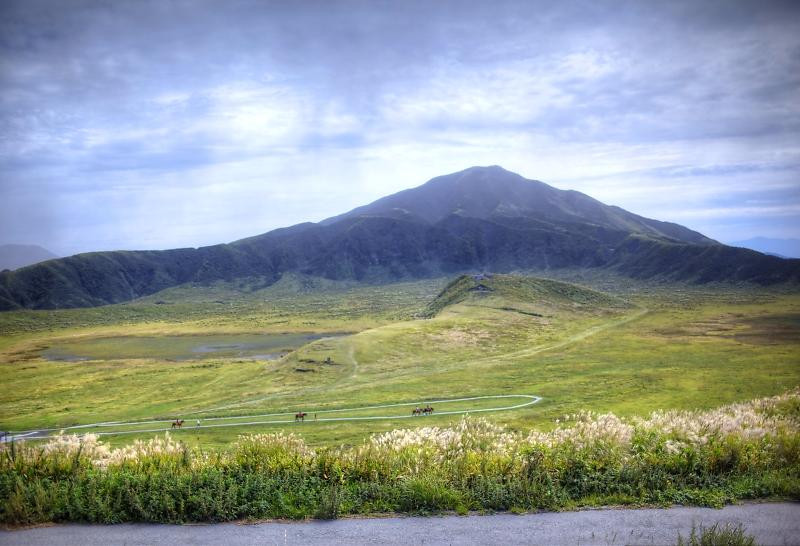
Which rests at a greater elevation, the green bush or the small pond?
the green bush

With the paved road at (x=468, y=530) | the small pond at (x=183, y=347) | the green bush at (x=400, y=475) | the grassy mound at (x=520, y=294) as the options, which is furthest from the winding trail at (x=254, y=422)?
the grassy mound at (x=520, y=294)

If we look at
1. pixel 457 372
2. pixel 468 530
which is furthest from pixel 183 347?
pixel 468 530

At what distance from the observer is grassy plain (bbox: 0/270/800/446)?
59.5m

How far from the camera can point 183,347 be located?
133 metres

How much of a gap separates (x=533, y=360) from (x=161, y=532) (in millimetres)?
84300

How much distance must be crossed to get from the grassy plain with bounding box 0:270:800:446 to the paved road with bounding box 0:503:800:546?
1256 inches

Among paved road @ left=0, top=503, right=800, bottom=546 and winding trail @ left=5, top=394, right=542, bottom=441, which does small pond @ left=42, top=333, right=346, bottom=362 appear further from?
paved road @ left=0, top=503, right=800, bottom=546

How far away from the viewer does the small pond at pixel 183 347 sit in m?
119

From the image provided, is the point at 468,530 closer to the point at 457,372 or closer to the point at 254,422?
the point at 254,422

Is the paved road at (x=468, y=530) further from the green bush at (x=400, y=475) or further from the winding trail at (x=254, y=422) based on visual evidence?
the winding trail at (x=254, y=422)

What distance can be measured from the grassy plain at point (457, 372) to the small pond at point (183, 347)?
3.88 m

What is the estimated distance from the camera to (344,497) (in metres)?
13.7

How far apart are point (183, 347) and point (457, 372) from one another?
284ft

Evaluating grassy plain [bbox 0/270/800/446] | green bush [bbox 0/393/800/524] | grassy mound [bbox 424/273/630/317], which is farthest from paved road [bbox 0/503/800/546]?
grassy mound [bbox 424/273/630/317]
